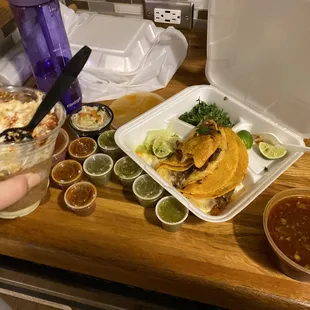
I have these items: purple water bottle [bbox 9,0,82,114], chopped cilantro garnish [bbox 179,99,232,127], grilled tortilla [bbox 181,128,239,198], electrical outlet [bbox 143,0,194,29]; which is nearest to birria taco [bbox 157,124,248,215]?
grilled tortilla [bbox 181,128,239,198]

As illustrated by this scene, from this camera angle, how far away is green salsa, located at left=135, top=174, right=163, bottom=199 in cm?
84

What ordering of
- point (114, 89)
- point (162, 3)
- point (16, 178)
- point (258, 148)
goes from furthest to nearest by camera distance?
point (162, 3) < point (114, 89) < point (258, 148) < point (16, 178)

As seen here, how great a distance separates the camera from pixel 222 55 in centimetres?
101

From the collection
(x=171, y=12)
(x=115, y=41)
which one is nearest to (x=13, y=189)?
(x=115, y=41)

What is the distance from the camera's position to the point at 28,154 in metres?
0.73

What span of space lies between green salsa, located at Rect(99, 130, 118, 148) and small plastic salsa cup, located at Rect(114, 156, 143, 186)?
5 cm

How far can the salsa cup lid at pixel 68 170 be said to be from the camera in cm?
88

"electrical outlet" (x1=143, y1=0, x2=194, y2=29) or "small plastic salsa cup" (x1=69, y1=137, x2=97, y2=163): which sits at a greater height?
"electrical outlet" (x1=143, y1=0, x2=194, y2=29)

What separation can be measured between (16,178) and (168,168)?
35 cm

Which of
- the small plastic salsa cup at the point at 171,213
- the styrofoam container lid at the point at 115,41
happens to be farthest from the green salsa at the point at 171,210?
the styrofoam container lid at the point at 115,41

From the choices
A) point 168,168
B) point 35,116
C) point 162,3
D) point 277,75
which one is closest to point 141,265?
point 168,168

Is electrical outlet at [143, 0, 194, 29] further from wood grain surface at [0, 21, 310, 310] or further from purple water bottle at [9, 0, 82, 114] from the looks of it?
wood grain surface at [0, 21, 310, 310]

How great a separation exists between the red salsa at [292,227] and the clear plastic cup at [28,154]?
0.50m

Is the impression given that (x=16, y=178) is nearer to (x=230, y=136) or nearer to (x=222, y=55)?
(x=230, y=136)
